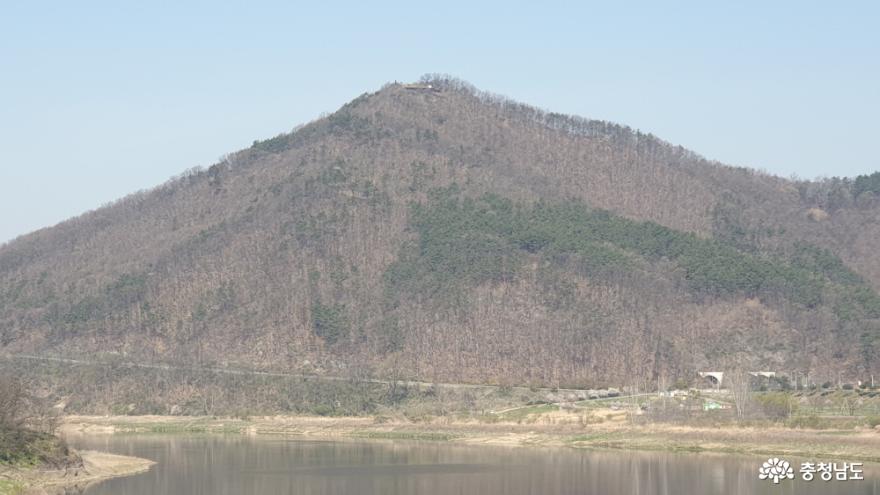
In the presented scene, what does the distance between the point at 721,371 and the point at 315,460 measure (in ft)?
222

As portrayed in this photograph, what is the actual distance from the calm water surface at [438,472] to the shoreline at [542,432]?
352cm

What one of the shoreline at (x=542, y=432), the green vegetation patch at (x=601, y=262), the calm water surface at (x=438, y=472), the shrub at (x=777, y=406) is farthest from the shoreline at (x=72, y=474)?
the green vegetation patch at (x=601, y=262)

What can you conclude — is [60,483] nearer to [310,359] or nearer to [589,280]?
[310,359]

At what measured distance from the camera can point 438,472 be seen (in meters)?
87.8

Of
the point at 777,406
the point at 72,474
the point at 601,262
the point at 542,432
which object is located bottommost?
the point at 72,474

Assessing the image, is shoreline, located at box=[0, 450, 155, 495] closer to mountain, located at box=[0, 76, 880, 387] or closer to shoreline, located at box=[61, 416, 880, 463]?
shoreline, located at box=[61, 416, 880, 463]

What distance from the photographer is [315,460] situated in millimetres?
99000

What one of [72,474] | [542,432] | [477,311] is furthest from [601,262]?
[72,474]

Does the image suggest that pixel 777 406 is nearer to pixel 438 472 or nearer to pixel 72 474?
pixel 438 472

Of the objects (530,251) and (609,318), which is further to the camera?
(530,251)

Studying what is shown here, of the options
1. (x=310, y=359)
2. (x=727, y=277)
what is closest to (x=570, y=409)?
(x=310, y=359)

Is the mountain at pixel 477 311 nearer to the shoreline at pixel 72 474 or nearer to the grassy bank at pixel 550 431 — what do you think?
the grassy bank at pixel 550 431

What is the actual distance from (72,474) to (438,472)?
→ 22.5 metres

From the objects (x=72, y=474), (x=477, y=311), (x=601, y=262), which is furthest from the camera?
(x=601, y=262)
